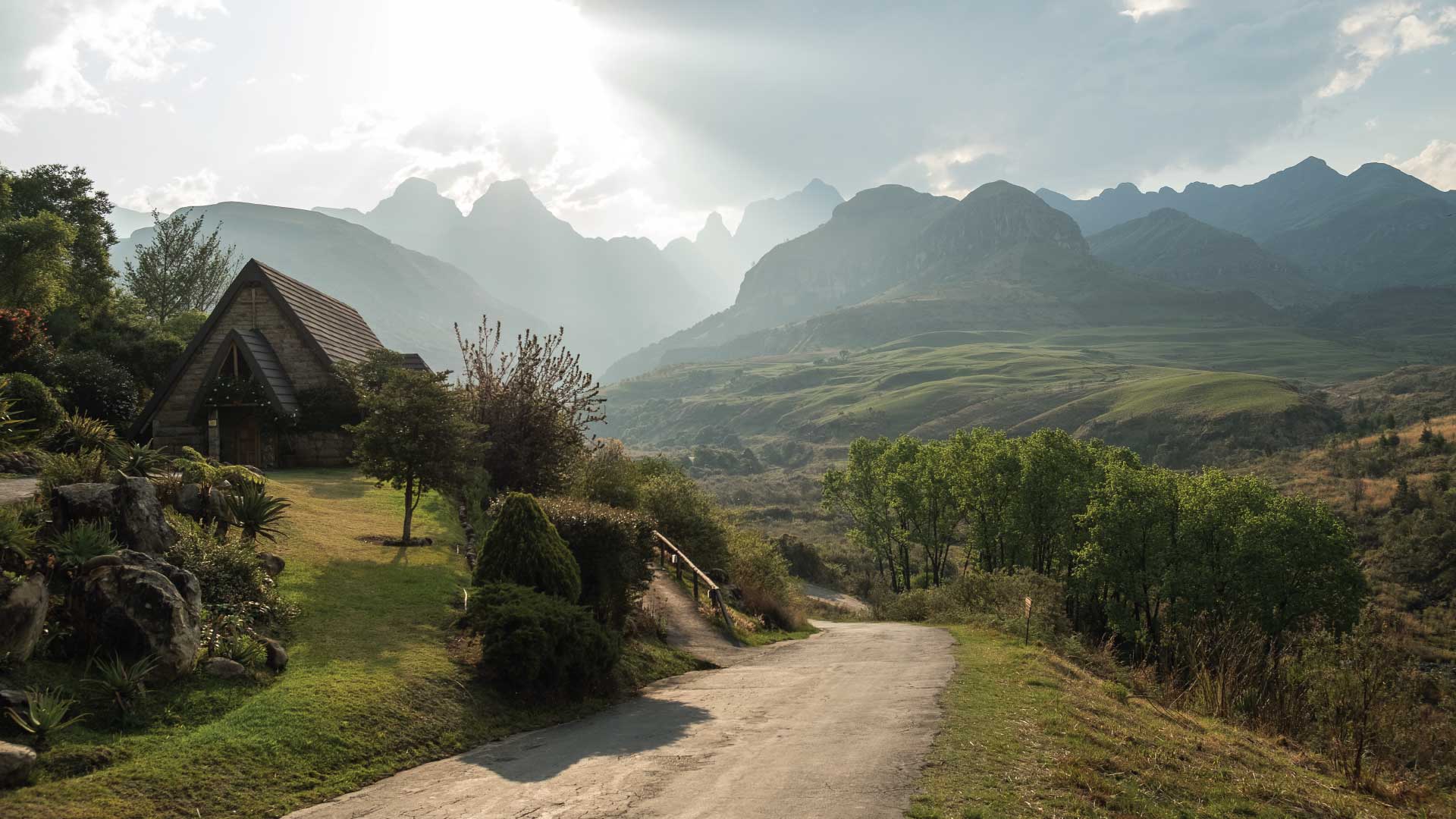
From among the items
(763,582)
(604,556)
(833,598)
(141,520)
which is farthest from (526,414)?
(833,598)

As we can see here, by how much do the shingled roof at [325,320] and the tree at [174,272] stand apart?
83.0 feet

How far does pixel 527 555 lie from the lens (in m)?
13.3

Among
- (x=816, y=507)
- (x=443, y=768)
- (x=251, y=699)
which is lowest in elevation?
(x=816, y=507)

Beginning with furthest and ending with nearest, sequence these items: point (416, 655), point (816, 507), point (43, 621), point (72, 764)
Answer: point (816, 507)
point (416, 655)
point (43, 621)
point (72, 764)

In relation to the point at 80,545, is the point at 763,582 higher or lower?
lower

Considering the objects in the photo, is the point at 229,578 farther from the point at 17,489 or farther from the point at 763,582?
the point at 763,582

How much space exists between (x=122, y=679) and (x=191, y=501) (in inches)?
249

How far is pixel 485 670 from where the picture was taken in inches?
456

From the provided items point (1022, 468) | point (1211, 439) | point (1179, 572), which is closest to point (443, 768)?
point (1179, 572)

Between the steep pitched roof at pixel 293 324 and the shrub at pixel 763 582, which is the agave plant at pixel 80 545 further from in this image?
the steep pitched roof at pixel 293 324

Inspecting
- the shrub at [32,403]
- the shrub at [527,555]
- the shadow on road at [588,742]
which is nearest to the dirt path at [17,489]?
the shrub at [32,403]

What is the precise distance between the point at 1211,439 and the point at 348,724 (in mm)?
117968

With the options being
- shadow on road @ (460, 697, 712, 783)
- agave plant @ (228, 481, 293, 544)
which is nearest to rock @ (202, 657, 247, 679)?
shadow on road @ (460, 697, 712, 783)

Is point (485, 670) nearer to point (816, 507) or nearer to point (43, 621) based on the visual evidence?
point (43, 621)
